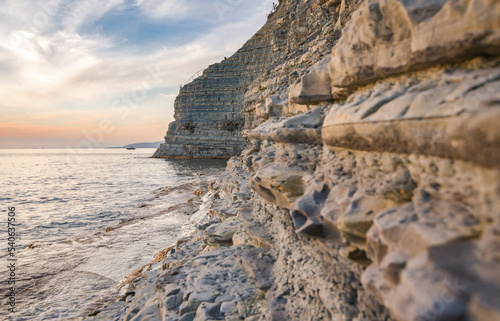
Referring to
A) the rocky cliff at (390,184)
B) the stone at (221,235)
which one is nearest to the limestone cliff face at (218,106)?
the stone at (221,235)

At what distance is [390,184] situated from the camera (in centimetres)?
172

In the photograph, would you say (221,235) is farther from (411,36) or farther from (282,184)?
(411,36)

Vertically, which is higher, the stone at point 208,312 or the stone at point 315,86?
the stone at point 315,86

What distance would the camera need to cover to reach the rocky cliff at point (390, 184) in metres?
1.19

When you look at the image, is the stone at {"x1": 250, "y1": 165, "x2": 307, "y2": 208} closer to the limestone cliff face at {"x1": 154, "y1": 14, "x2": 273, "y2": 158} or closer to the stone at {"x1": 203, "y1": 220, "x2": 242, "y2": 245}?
the stone at {"x1": 203, "y1": 220, "x2": 242, "y2": 245}

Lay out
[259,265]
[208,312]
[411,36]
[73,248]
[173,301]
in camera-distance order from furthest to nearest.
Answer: [73,248] < [259,265] < [173,301] < [208,312] < [411,36]

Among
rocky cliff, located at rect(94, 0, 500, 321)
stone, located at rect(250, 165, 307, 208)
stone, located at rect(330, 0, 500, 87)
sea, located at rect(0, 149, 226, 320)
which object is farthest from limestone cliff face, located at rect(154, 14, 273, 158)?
stone, located at rect(330, 0, 500, 87)

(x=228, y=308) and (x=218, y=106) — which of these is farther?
(x=218, y=106)

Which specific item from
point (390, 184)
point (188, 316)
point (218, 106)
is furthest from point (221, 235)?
point (218, 106)

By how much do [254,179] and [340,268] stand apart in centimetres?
169

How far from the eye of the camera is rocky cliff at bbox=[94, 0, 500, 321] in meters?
1.19

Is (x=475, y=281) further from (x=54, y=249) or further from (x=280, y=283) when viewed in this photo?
(x=54, y=249)

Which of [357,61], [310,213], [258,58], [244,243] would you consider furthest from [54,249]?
[258,58]

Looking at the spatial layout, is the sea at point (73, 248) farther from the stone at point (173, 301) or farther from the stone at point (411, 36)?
the stone at point (411, 36)
